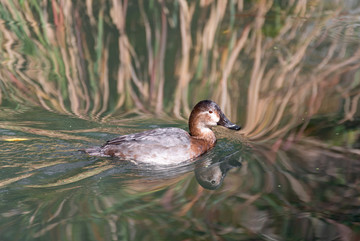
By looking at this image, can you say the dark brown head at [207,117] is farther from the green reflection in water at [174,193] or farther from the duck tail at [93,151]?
the duck tail at [93,151]

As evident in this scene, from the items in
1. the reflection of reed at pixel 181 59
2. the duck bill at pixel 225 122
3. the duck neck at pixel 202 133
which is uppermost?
the reflection of reed at pixel 181 59

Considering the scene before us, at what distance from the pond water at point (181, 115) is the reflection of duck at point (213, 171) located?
0.9 inches

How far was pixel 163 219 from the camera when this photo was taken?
15.9ft

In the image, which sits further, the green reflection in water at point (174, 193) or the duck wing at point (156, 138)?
the duck wing at point (156, 138)

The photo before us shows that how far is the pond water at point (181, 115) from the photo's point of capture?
16.2 ft

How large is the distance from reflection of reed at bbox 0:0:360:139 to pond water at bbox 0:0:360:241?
0.10 feet

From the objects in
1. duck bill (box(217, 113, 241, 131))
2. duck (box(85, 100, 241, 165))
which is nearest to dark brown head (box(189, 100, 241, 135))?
duck bill (box(217, 113, 241, 131))

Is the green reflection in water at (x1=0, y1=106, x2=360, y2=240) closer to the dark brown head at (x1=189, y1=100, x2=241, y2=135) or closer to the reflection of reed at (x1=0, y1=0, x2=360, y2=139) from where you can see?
the dark brown head at (x1=189, y1=100, x2=241, y2=135)

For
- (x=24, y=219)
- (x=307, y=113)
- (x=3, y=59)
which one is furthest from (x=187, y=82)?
(x=24, y=219)

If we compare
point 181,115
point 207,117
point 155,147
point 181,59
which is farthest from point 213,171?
point 181,59

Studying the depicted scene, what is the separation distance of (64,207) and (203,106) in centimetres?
245

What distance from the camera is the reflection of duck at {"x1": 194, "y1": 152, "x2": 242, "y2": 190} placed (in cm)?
579

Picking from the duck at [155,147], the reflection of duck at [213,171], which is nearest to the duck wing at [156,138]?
the duck at [155,147]

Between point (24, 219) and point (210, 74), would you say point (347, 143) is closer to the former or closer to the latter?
point (210, 74)
